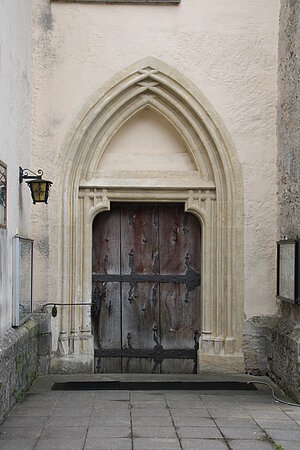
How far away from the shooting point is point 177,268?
27.2ft

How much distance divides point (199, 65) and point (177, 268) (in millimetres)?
2335

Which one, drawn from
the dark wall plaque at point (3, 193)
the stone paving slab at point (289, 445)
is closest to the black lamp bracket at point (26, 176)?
the dark wall plaque at point (3, 193)

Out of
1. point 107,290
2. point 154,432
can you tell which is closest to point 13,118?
point 107,290

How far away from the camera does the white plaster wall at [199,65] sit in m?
7.91

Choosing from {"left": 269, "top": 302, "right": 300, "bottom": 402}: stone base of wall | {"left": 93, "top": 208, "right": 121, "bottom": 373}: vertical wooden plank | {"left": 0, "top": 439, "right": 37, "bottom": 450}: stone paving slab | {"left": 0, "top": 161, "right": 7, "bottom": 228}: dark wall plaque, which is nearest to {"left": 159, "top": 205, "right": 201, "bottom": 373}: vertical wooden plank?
{"left": 93, "top": 208, "right": 121, "bottom": 373}: vertical wooden plank

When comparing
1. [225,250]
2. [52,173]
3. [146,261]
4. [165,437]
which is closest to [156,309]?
[146,261]

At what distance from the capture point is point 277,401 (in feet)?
22.1

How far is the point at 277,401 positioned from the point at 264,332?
4.22 feet

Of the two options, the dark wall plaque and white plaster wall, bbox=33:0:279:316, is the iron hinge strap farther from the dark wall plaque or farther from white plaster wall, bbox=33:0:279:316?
the dark wall plaque

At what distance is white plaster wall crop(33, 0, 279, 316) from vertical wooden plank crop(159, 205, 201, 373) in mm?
673

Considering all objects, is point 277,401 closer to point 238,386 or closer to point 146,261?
point 238,386

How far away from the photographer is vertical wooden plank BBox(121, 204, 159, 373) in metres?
8.25

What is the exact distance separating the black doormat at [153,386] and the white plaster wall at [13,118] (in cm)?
127

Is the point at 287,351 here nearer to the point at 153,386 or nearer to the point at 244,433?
the point at 153,386
